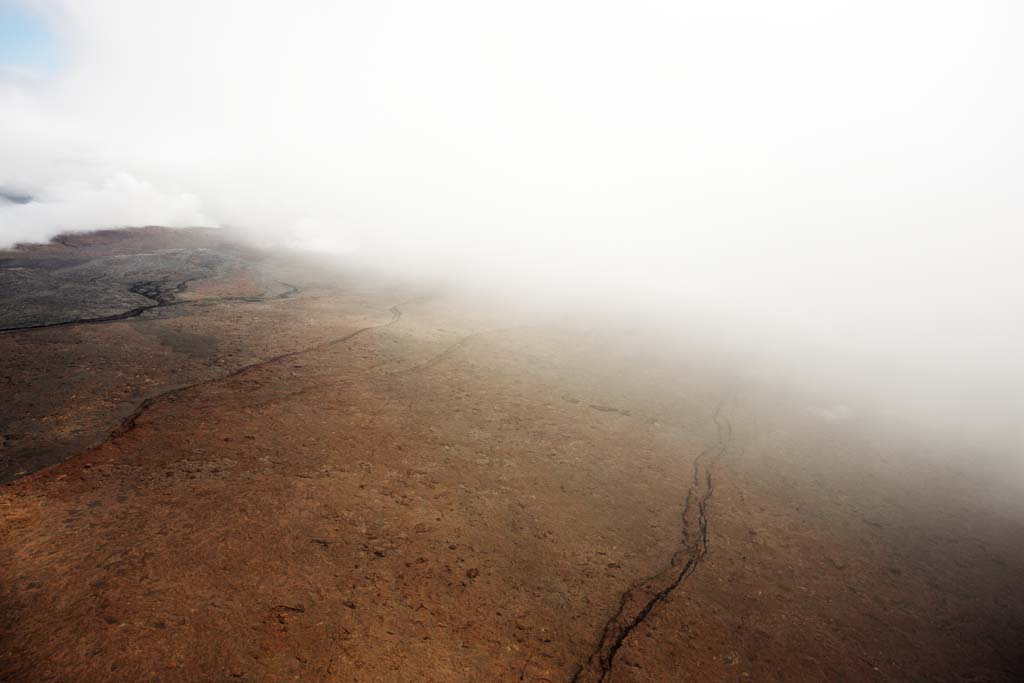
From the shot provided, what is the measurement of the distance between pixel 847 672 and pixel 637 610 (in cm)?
79

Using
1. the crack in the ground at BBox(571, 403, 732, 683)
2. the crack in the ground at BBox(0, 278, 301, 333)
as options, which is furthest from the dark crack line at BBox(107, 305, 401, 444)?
the crack in the ground at BBox(571, 403, 732, 683)

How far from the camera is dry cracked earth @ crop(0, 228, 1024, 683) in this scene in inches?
67.0

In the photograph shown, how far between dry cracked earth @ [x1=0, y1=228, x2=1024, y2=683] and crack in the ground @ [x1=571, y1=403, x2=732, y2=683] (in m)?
0.01

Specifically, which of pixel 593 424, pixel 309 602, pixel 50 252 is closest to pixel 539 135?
pixel 50 252

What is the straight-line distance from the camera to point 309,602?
1796 mm

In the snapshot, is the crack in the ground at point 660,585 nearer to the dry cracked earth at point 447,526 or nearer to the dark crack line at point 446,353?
the dry cracked earth at point 447,526

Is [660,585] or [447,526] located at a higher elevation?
[447,526]

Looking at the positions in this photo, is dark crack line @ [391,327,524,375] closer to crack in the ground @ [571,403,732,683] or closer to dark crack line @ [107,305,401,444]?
dark crack line @ [107,305,401,444]

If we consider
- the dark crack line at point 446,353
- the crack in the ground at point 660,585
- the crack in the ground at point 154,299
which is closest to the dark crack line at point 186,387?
the dark crack line at point 446,353

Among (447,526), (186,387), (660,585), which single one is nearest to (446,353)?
(186,387)

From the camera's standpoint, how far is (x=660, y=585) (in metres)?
2.14

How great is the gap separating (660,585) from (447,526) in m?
1.01

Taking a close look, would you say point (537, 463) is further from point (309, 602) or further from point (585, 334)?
point (585, 334)

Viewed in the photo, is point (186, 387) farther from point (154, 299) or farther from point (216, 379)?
point (154, 299)
